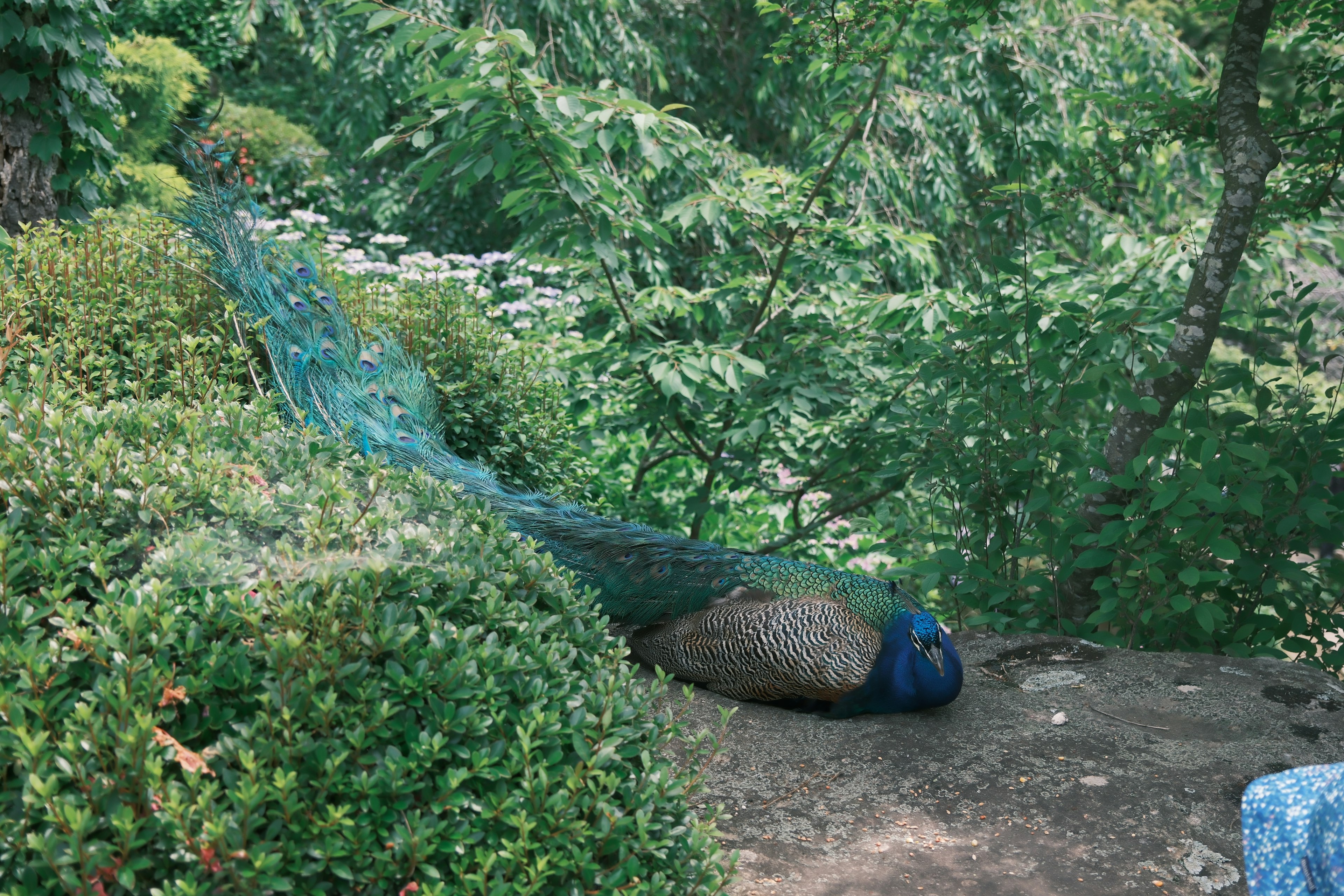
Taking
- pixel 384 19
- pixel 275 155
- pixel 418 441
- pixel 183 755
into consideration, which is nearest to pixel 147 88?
pixel 275 155

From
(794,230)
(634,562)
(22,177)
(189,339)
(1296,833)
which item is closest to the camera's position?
(1296,833)

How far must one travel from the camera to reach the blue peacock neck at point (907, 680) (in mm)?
3191

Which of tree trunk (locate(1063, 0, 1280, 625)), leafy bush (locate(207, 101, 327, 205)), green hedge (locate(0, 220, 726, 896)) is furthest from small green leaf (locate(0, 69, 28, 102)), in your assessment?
leafy bush (locate(207, 101, 327, 205))

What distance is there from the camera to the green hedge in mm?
1459

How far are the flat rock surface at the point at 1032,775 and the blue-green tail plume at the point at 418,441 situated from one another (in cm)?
44

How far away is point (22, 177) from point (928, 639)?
4.25m

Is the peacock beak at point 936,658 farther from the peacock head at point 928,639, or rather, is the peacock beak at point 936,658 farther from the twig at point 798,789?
the twig at point 798,789

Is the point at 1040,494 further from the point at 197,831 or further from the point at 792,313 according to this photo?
the point at 197,831

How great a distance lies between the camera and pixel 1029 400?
12.5 feet

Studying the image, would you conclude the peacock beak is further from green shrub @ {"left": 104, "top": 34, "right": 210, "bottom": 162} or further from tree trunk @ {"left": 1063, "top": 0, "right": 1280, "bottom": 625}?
green shrub @ {"left": 104, "top": 34, "right": 210, "bottom": 162}

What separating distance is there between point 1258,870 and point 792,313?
3.64 meters

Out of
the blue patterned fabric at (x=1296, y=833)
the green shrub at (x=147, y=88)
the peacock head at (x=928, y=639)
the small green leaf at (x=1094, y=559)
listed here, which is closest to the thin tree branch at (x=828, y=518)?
the small green leaf at (x=1094, y=559)

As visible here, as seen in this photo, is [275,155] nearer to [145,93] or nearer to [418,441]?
[145,93]

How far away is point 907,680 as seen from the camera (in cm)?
320
